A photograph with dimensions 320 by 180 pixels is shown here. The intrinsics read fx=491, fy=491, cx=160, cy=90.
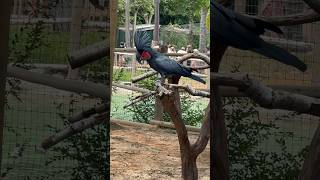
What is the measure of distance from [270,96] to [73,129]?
104 cm

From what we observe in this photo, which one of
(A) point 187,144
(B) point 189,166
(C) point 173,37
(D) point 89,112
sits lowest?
(B) point 189,166

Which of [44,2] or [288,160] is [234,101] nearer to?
[288,160]

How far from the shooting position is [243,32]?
7.98ft

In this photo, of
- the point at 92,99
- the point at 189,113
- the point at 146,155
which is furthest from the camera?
the point at 189,113

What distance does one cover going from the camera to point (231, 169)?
2490 millimetres

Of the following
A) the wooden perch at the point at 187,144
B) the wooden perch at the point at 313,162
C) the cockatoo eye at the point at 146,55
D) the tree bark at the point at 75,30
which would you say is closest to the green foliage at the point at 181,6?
the cockatoo eye at the point at 146,55

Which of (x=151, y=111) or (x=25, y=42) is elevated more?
(x=25, y=42)

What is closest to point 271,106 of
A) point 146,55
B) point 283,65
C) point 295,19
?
point 283,65

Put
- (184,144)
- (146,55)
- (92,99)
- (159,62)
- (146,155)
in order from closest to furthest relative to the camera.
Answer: (92,99) < (184,144) < (159,62) < (146,55) < (146,155)

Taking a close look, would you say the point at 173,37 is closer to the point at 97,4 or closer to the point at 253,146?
the point at 97,4

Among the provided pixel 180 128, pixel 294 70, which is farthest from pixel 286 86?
pixel 180 128

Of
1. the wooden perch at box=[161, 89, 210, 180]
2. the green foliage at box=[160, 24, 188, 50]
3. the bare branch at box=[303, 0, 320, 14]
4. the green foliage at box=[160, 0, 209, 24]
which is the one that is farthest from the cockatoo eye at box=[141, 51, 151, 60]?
the green foliage at box=[160, 24, 188, 50]

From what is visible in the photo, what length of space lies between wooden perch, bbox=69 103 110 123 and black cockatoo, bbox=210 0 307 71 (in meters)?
0.67

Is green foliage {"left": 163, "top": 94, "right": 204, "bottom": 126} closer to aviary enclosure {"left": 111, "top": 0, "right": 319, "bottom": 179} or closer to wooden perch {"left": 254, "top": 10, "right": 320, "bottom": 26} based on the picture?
aviary enclosure {"left": 111, "top": 0, "right": 319, "bottom": 179}
